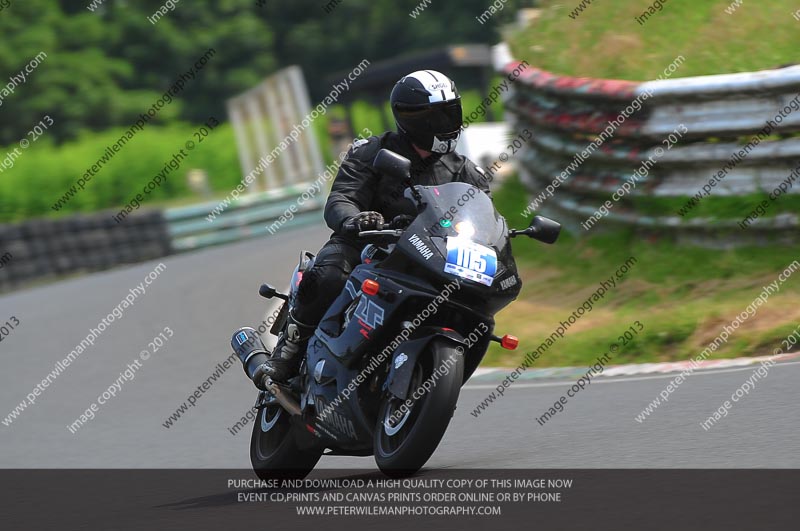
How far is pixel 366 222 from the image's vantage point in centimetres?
614

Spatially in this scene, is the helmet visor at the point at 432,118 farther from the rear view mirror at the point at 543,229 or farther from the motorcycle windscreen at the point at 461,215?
the rear view mirror at the point at 543,229

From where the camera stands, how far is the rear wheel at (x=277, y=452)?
6.95 meters

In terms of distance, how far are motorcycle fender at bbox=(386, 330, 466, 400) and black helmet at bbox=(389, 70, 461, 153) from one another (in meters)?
1.10

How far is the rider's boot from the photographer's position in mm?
6910

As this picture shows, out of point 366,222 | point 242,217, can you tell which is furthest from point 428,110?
point 242,217

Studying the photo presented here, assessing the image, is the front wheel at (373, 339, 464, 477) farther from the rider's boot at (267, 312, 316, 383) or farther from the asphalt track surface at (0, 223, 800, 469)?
the rider's boot at (267, 312, 316, 383)

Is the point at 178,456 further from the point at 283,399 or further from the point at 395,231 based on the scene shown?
the point at 395,231

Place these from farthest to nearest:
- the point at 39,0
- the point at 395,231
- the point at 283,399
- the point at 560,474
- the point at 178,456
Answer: the point at 39,0 < the point at 178,456 < the point at 283,399 < the point at 395,231 < the point at 560,474

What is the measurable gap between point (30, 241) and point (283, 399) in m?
14.0

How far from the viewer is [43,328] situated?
15234mm

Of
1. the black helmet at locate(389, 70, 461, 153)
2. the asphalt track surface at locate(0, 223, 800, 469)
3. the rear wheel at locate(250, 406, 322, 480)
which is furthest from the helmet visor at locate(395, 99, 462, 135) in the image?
the rear wheel at locate(250, 406, 322, 480)

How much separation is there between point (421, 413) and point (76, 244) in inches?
618

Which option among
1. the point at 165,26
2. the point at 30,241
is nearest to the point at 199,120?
the point at 165,26

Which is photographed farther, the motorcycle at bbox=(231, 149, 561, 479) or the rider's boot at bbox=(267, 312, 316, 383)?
the rider's boot at bbox=(267, 312, 316, 383)
